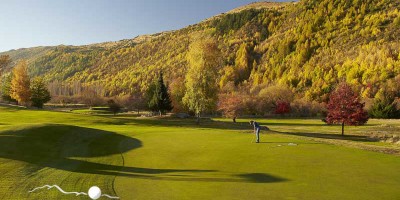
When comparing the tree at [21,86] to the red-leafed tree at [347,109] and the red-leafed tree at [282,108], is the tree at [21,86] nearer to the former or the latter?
the red-leafed tree at [282,108]

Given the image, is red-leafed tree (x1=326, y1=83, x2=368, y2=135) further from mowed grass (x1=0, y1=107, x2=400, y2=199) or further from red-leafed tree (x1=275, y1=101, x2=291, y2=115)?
red-leafed tree (x1=275, y1=101, x2=291, y2=115)

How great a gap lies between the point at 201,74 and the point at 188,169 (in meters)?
44.7

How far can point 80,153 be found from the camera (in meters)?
25.2

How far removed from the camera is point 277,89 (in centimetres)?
15225

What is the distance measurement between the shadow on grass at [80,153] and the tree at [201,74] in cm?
3181

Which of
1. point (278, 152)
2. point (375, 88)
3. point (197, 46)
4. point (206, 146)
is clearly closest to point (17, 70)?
point (197, 46)

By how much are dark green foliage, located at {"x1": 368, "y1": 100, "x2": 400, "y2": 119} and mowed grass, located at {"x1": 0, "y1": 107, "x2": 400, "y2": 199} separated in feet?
244

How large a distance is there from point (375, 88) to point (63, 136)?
137 meters

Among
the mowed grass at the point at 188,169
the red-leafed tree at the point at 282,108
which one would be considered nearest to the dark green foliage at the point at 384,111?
the red-leafed tree at the point at 282,108

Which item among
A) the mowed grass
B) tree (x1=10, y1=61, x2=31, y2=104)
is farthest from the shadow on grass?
tree (x1=10, y1=61, x2=31, y2=104)

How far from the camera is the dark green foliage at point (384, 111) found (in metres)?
92.2

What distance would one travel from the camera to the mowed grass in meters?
15.8

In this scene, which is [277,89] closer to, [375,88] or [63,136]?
[375,88]

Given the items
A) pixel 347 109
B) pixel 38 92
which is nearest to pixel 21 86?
pixel 38 92
